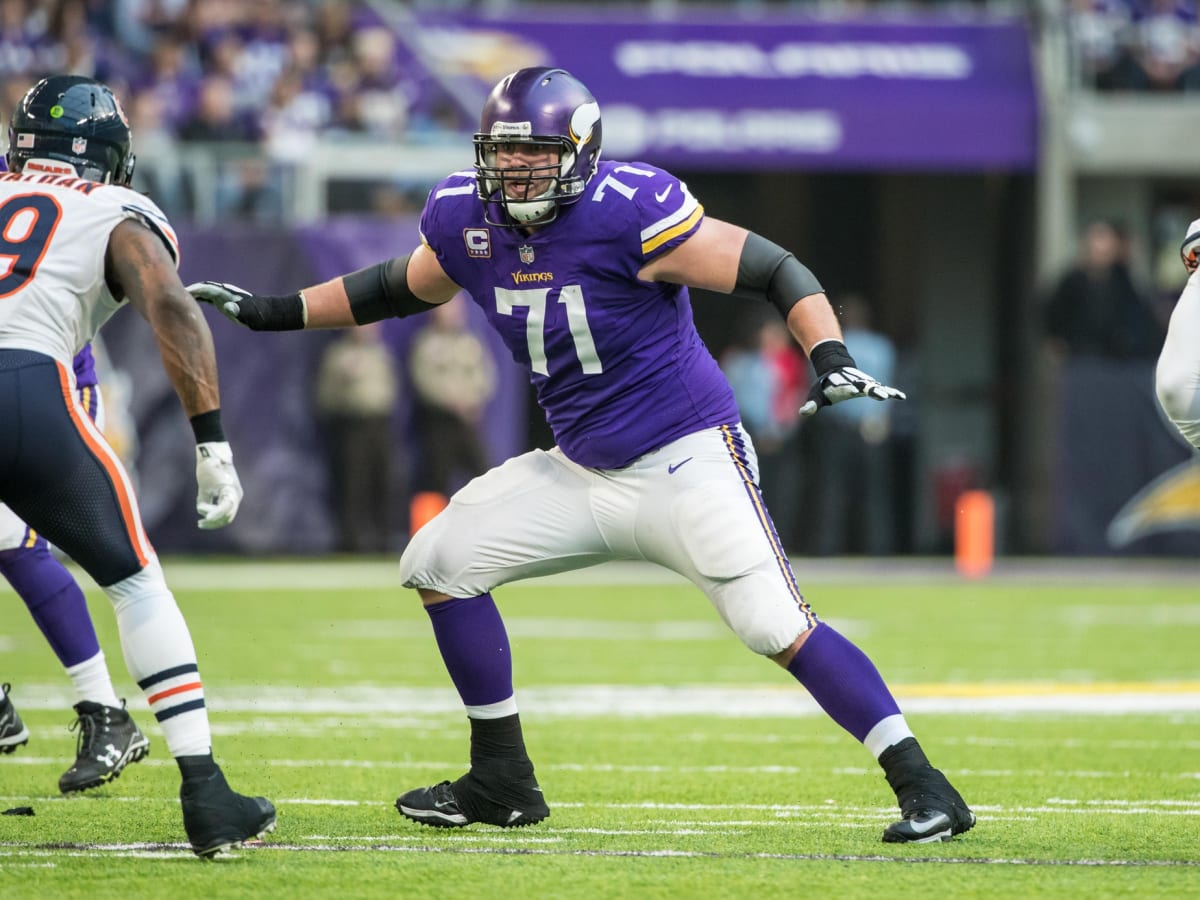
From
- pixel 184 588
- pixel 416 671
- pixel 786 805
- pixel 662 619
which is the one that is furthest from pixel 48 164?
pixel 184 588

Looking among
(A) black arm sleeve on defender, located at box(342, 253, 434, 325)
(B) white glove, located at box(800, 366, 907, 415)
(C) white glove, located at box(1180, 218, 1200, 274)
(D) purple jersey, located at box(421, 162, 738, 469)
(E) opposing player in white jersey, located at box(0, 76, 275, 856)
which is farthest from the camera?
(A) black arm sleeve on defender, located at box(342, 253, 434, 325)

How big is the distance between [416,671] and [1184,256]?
524 cm

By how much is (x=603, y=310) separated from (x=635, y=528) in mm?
554

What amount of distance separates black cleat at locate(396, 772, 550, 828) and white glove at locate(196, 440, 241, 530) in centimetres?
104

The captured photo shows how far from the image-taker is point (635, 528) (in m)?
5.23

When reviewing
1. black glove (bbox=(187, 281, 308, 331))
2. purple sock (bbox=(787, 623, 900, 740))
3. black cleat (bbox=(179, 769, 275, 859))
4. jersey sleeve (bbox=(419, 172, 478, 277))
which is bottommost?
black cleat (bbox=(179, 769, 275, 859))

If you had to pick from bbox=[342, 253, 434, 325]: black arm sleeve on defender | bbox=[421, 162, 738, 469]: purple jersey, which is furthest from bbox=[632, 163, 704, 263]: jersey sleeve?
bbox=[342, 253, 434, 325]: black arm sleeve on defender

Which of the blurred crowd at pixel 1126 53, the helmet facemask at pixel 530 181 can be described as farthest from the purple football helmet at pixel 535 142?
the blurred crowd at pixel 1126 53

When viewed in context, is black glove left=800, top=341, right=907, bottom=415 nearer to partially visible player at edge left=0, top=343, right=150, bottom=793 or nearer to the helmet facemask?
the helmet facemask

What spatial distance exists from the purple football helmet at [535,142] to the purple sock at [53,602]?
1.92m

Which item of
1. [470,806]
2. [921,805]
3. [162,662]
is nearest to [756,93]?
[470,806]

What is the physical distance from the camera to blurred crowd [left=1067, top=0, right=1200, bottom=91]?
18.6 m

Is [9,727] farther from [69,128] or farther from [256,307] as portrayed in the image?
[69,128]

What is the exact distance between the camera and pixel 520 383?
16.2 m
